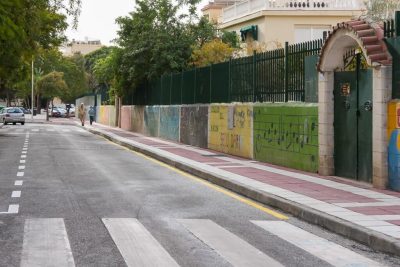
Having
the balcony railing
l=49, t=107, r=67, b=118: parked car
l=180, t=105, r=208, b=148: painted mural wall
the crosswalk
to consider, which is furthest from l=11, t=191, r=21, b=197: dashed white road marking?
l=49, t=107, r=67, b=118: parked car

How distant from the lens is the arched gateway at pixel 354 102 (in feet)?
36.7

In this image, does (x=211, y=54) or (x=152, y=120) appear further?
(x=152, y=120)

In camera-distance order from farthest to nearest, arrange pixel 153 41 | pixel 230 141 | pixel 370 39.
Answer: pixel 153 41 → pixel 230 141 → pixel 370 39

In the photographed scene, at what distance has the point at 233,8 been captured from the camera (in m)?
39.8

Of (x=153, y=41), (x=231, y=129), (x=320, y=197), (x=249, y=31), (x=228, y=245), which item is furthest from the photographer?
(x=249, y=31)

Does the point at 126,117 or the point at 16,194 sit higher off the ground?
the point at 126,117

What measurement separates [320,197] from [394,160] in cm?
175

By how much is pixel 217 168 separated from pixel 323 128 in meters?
2.96

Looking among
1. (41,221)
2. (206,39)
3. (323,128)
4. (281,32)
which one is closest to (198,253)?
(41,221)

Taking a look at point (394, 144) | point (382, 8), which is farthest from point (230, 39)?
point (394, 144)

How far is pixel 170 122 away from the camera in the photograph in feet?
94.1

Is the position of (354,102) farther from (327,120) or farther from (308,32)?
(308,32)

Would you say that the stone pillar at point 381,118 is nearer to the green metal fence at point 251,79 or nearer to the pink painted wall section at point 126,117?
the green metal fence at point 251,79

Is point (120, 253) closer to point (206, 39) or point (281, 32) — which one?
point (206, 39)
